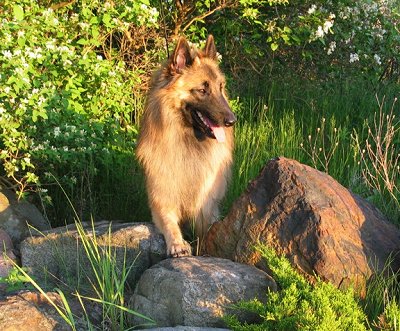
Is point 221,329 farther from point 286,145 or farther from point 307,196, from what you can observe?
point 286,145

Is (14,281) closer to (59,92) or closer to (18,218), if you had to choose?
(18,218)

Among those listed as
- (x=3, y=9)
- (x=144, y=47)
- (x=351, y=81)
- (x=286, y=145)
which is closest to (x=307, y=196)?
(x=286, y=145)

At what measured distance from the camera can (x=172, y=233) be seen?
15.8 ft

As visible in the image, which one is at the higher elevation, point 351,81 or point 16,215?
point 351,81

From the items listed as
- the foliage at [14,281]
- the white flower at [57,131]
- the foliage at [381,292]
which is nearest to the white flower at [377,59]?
the white flower at [57,131]

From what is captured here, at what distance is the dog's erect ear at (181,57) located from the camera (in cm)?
514

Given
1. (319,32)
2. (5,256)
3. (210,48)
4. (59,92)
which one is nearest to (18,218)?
(5,256)

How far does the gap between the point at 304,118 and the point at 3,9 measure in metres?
3.66

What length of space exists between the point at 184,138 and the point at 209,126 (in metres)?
0.23

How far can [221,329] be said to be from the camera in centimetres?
367

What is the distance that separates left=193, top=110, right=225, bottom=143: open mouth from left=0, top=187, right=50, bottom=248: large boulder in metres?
1.70

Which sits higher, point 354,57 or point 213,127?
point 354,57

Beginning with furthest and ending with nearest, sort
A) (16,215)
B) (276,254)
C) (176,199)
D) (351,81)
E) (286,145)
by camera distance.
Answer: (351,81) → (286,145) → (16,215) → (176,199) → (276,254)

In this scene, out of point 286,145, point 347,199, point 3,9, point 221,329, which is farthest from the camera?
point 286,145
